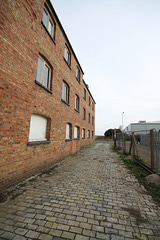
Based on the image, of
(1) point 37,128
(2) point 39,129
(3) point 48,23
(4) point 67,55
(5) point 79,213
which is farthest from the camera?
(4) point 67,55

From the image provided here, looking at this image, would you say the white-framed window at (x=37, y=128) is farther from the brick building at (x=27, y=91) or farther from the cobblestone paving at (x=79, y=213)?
the cobblestone paving at (x=79, y=213)

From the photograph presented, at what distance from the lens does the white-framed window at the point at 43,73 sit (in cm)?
507

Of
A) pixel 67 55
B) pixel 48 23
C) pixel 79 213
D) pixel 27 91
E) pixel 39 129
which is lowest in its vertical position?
pixel 79 213

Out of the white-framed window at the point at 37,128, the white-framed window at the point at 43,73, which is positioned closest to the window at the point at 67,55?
the white-framed window at the point at 43,73

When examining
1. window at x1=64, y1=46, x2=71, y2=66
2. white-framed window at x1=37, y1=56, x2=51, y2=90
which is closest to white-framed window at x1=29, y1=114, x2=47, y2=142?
white-framed window at x1=37, y1=56, x2=51, y2=90

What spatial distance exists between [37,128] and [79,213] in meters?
3.49

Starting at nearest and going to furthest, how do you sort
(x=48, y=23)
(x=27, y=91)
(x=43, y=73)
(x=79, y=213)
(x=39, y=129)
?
(x=79, y=213) < (x=27, y=91) < (x=39, y=129) < (x=43, y=73) < (x=48, y=23)

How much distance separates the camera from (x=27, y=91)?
4.05m

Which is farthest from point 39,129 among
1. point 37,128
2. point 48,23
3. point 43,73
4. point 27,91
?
point 48,23

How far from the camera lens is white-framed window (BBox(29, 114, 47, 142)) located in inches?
178

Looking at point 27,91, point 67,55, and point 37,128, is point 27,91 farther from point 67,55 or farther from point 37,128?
point 67,55

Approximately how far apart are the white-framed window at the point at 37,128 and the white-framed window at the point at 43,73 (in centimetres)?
168

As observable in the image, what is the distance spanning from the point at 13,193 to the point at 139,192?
342 centimetres

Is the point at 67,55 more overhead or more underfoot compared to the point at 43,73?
more overhead
